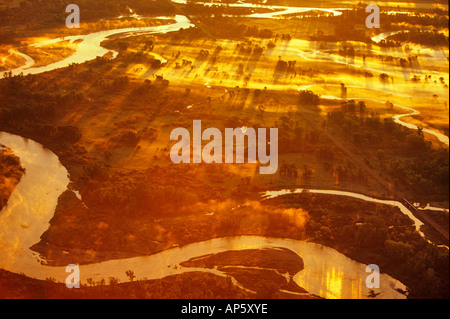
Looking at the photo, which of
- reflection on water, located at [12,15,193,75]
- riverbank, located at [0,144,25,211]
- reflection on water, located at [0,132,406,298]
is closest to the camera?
reflection on water, located at [0,132,406,298]

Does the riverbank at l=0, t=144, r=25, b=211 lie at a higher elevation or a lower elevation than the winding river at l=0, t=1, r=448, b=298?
higher

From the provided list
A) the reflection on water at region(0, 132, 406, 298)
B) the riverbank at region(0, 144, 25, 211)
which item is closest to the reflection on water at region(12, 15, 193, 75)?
the riverbank at region(0, 144, 25, 211)

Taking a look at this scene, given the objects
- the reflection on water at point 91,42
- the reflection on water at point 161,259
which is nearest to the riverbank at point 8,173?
the reflection on water at point 161,259

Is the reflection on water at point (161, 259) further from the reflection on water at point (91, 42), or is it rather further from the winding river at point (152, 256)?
the reflection on water at point (91, 42)

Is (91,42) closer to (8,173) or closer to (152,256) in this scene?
(8,173)

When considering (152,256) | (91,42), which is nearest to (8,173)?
(152,256)

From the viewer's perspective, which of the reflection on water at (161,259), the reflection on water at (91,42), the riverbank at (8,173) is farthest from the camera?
the reflection on water at (91,42)

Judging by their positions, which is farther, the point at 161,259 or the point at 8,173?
the point at 8,173

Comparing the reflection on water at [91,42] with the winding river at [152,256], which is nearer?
the winding river at [152,256]

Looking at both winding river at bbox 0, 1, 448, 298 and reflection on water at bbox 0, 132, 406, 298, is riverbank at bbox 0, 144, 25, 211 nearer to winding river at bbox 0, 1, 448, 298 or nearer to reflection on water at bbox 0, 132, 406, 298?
winding river at bbox 0, 1, 448, 298

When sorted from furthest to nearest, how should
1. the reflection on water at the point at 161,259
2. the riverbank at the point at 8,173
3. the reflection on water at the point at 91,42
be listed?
the reflection on water at the point at 91,42, the riverbank at the point at 8,173, the reflection on water at the point at 161,259
